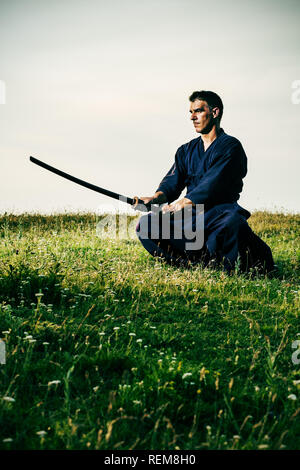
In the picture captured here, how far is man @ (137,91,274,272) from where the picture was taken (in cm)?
802

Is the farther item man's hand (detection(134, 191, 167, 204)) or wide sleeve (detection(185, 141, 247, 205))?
man's hand (detection(134, 191, 167, 204))

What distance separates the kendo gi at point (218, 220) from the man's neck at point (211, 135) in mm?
95

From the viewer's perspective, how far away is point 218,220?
26.6 feet

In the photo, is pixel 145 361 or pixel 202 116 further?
pixel 202 116

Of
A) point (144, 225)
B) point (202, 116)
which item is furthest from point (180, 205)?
point (202, 116)

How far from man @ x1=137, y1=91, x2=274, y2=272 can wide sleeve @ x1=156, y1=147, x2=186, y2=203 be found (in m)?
0.30

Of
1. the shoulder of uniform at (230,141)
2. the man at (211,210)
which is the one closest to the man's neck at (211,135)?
the man at (211,210)

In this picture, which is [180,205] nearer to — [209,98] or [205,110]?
[205,110]

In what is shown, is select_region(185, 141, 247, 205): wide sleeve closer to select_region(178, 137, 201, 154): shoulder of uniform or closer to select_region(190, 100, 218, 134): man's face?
select_region(190, 100, 218, 134): man's face

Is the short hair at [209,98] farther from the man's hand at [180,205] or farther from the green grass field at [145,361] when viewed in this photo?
the green grass field at [145,361]

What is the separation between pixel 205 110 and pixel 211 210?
1.88 meters

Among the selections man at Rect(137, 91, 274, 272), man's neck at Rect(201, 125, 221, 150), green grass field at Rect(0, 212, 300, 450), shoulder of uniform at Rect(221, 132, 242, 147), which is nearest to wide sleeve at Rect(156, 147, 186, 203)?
man at Rect(137, 91, 274, 272)
